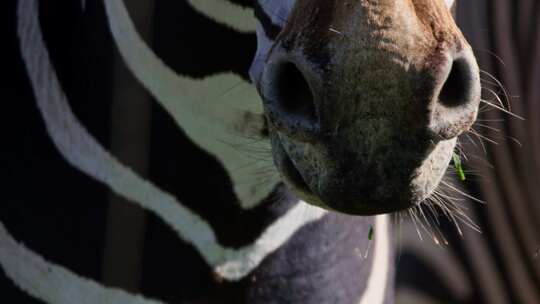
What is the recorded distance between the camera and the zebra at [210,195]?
223 cm

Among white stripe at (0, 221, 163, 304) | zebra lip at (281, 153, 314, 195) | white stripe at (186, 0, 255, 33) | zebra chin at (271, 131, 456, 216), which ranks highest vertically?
zebra chin at (271, 131, 456, 216)

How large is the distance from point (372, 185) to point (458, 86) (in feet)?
0.65

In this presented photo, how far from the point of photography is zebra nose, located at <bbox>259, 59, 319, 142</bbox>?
154 centimetres

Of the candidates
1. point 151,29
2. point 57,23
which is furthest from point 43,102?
point 151,29

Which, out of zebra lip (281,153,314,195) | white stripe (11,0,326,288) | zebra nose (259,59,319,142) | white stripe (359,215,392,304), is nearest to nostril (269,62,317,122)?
zebra nose (259,59,319,142)

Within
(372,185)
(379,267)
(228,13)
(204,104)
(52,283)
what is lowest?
(379,267)

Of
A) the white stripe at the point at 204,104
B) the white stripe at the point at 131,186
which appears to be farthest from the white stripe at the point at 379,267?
the white stripe at the point at 204,104

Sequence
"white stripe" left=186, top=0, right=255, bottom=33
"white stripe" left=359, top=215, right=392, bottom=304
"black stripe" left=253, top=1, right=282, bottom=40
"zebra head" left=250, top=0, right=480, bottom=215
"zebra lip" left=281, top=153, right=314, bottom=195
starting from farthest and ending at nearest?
"white stripe" left=359, top=215, right=392, bottom=304 → "white stripe" left=186, top=0, right=255, bottom=33 → "black stripe" left=253, top=1, right=282, bottom=40 → "zebra lip" left=281, top=153, right=314, bottom=195 → "zebra head" left=250, top=0, right=480, bottom=215

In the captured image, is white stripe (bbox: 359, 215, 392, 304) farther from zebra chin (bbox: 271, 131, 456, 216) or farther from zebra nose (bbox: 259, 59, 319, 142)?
zebra nose (bbox: 259, 59, 319, 142)

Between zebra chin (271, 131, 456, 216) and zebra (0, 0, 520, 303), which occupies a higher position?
zebra chin (271, 131, 456, 216)

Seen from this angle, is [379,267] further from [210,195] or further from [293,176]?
[293,176]

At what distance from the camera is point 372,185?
155 cm

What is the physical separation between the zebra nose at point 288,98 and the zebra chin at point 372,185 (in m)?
0.06

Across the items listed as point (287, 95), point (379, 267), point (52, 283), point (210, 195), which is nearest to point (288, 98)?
point (287, 95)
